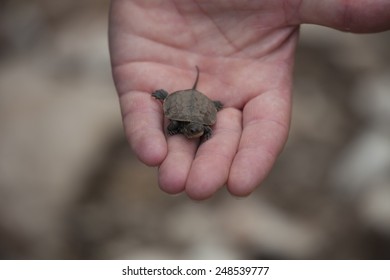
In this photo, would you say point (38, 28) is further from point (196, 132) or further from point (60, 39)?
point (196, 132)

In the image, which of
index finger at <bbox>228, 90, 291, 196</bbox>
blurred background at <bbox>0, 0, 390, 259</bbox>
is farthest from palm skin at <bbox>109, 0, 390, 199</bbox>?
blurred background at <bbox>0, 0, 390, 259</bbox>

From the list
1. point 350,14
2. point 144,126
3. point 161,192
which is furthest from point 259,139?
point 161,192

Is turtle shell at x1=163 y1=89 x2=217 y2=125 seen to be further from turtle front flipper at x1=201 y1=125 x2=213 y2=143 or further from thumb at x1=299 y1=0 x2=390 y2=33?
thumb at x1=299 y1=0 x2=390 y2=33

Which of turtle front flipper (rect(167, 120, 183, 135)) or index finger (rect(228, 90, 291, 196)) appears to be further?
turtle front flipper (rect(167, 120, 183, 135))

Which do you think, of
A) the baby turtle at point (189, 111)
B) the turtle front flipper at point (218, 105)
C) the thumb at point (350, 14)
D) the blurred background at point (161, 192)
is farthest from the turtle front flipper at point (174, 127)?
the blurred background at point (161, 192)

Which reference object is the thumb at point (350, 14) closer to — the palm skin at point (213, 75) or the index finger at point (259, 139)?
the palm skin at point (213, 75)

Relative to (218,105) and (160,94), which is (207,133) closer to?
(218,105)

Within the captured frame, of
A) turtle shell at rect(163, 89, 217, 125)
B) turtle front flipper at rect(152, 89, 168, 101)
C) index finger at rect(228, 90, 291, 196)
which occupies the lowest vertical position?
index finger at rect(228, 90, 291, 196)
